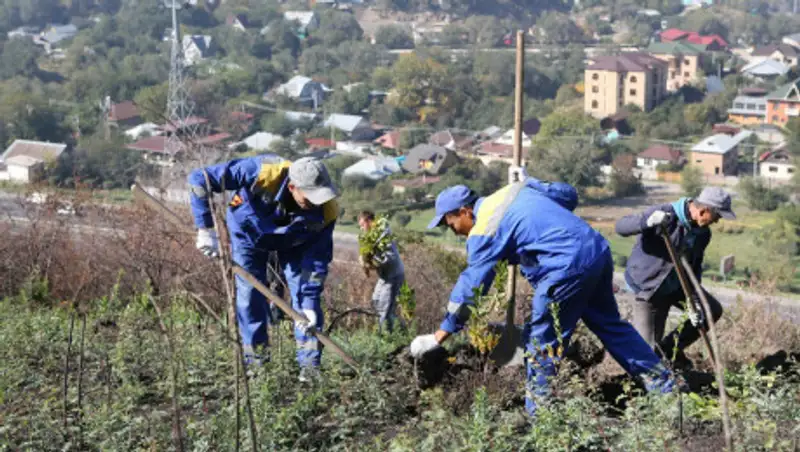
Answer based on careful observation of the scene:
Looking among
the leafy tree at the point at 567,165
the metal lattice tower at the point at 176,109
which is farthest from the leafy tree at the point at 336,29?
the leafy tree at the point at 567,165

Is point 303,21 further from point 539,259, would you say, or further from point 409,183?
point 539,259

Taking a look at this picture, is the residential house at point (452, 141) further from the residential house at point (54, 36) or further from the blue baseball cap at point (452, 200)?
the blue baseball cap at point (452, 200)

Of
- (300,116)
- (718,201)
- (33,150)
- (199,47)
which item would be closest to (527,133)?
(300,116)

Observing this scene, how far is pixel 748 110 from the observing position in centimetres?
5312

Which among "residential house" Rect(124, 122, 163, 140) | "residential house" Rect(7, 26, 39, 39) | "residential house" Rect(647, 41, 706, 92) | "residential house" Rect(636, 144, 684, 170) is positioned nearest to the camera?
"residential house" Rect(636, 144, 684, 170)

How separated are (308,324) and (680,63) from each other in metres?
64.6

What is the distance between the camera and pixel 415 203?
1341 inches

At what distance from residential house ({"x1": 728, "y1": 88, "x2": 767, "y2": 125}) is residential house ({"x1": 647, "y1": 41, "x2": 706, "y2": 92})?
8.14 m

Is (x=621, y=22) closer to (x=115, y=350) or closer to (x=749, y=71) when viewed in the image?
(x=749, y=71)

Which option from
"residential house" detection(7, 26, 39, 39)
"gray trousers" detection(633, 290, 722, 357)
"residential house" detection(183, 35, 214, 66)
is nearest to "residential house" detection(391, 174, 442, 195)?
"gray trousers" detection(633, 290, 722, 357)

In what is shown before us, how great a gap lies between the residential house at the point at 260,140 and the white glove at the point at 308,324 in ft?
127

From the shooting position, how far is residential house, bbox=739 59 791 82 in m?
63.2

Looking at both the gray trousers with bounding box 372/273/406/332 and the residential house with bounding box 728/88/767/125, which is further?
the residential house with bounding box 728/88/767/125

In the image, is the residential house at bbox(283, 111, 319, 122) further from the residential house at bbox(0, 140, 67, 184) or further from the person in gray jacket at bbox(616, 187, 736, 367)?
the person in gray jacket at bbox(616, 187, 736, 367)
